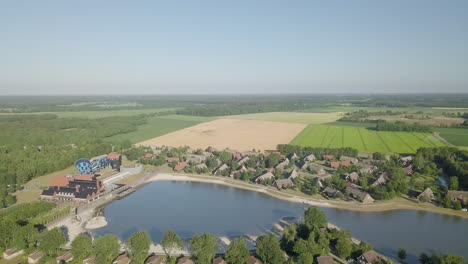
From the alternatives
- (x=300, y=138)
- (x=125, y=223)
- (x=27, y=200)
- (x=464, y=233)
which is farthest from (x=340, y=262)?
(x=300, y=138)

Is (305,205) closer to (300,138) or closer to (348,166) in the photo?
(348,166)

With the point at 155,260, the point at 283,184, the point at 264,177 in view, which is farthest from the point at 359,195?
the point at 155,260

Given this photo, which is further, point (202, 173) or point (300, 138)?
point (300, 138)

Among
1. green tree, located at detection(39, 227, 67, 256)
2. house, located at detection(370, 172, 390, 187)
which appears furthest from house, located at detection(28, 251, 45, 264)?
house, located at detection(370, 172, 390, 187)

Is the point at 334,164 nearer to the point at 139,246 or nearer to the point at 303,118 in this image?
the point at 139,246

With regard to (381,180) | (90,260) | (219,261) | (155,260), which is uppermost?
(381,180)

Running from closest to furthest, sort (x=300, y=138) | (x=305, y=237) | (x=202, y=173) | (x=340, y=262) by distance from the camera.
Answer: (x=340, y=262) → (x=305, y=237) → (x=202, y=173) → (x=300, y=138)

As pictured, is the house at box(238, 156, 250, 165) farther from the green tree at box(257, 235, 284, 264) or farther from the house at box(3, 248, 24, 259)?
the house at box(3, 248, 24, 259)
